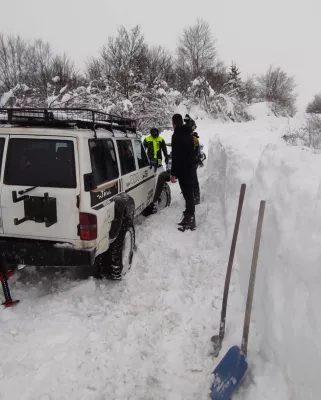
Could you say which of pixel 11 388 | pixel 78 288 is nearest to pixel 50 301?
pixel 78 288

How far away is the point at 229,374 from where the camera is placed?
→ 2371mm

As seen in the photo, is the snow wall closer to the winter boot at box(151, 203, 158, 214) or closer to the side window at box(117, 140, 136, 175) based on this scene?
the side window at box(117, 140, 136, 175)

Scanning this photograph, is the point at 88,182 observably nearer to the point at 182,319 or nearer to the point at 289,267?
the point at 182,319

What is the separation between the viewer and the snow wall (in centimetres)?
208

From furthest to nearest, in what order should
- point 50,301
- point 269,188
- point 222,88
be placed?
point 222,88 → point 269,188 → point 50,301

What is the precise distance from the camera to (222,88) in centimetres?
3547

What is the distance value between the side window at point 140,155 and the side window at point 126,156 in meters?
0.32

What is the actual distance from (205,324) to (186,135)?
347cm

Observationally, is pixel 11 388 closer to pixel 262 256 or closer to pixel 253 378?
pixel 253 378

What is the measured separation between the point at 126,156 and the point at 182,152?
1.19 m

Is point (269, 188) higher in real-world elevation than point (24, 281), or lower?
higher

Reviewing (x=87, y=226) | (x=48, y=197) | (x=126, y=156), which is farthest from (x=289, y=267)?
(x=126, y=156)

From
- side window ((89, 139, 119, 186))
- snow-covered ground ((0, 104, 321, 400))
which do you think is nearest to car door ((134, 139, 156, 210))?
side window ((89, 139, 119, 186))

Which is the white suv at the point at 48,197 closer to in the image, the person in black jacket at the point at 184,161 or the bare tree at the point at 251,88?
the person in black jacket at the point at 184,161
